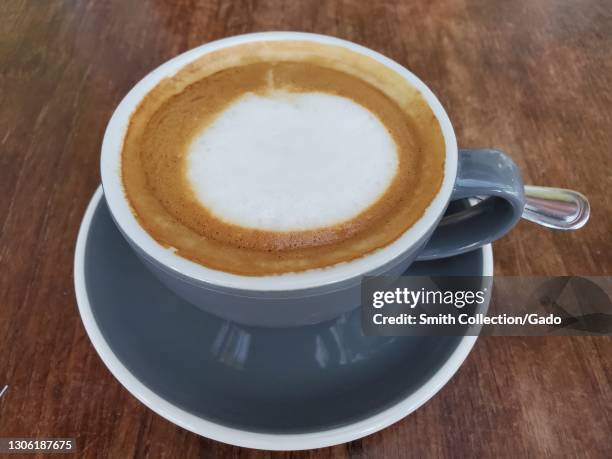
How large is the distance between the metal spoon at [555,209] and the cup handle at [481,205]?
0.43ft

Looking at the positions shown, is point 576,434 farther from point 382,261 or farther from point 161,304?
point 161,304

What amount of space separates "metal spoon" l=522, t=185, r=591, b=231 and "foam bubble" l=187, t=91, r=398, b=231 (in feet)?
0.89

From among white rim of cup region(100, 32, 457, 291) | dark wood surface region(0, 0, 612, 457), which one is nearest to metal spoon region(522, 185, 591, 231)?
dark wood surface region(0, 0, 612, 457)

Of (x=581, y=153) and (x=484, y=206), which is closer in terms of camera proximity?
(x=484, y=206)

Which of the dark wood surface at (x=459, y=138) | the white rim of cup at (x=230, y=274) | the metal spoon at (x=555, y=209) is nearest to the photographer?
the white rim of cup at (x=230, y=274)

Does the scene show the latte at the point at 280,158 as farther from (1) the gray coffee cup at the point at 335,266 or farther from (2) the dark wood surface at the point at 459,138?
(2) the dark wood surface at the point at 459,138

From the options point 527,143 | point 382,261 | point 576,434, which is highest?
point 382,261

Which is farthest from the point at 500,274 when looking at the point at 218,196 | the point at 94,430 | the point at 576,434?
→ the point at 94,430

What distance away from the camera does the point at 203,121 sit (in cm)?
79

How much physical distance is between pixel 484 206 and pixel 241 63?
43 cm

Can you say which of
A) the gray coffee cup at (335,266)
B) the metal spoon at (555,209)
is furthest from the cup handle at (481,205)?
the metal spoon at (555,209)

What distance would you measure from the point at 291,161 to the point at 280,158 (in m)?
0.02

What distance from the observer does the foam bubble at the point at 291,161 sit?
693 millimetres

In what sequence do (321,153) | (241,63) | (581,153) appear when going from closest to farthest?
(321,153) < (241,63) < (581,153)
